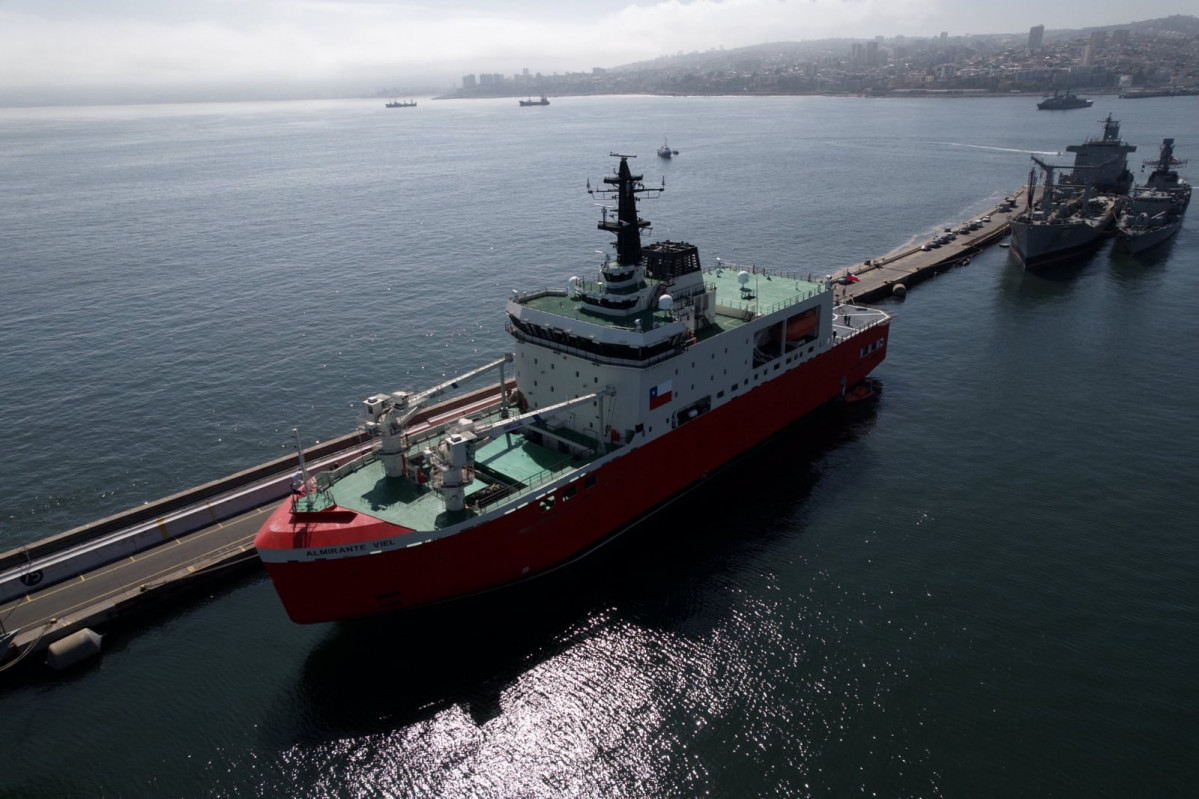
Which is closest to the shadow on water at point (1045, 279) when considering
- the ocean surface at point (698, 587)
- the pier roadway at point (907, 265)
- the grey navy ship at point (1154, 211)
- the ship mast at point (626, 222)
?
the ocean surface at point (698, 587)

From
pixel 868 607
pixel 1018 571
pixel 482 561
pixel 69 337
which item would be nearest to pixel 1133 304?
pixel 1018 571

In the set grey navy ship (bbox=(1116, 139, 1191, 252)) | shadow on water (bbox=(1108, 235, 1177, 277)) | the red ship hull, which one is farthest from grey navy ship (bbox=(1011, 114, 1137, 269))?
the red ship hull

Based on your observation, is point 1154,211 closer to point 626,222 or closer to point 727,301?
point 727,301

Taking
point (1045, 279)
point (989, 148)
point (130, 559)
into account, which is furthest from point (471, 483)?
point (989, 148)

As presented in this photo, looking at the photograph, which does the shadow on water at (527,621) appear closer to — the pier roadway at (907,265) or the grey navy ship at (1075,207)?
the pier roadway at (907,265)

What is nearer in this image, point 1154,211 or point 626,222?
point 626,222

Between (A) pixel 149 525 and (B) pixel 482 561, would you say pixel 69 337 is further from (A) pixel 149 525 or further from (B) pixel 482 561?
(B) pixel 482 561
